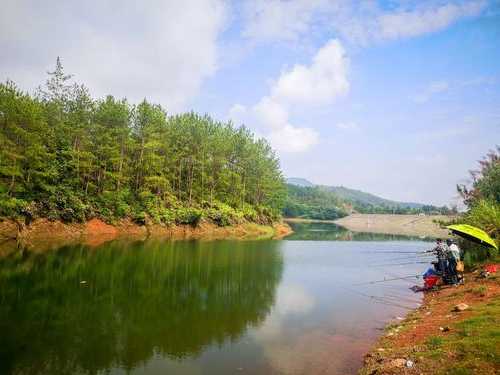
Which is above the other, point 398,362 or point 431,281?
point 431,281

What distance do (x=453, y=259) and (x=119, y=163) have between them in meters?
45.3

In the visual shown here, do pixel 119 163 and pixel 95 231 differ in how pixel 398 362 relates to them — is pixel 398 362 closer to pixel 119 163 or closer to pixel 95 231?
pixel 95 231

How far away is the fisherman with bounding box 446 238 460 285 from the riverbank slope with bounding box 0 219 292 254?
31725 millimetres

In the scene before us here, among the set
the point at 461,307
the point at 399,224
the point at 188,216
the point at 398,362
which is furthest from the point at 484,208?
the point at 399,224

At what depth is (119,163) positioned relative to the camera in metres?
51.2

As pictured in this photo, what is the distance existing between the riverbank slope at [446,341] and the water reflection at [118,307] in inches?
206

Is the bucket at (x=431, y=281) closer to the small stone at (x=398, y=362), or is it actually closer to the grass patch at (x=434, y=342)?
the grass patch at (x=434, y=342)

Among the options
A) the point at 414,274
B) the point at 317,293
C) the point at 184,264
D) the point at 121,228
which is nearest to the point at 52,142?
the point at 121,228

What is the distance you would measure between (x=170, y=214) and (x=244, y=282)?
33.3 metres

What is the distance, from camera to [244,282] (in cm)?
2148

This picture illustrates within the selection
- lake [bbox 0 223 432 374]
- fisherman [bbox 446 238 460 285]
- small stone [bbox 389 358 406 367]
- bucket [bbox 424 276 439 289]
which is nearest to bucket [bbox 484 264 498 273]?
fisherman [bbox 446 238 460 285]

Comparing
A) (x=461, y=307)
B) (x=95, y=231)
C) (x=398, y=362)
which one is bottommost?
(x=398, y=362)

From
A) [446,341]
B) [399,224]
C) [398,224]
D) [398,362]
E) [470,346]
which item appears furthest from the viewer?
[398,224]

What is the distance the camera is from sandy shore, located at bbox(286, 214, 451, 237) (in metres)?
92.4
